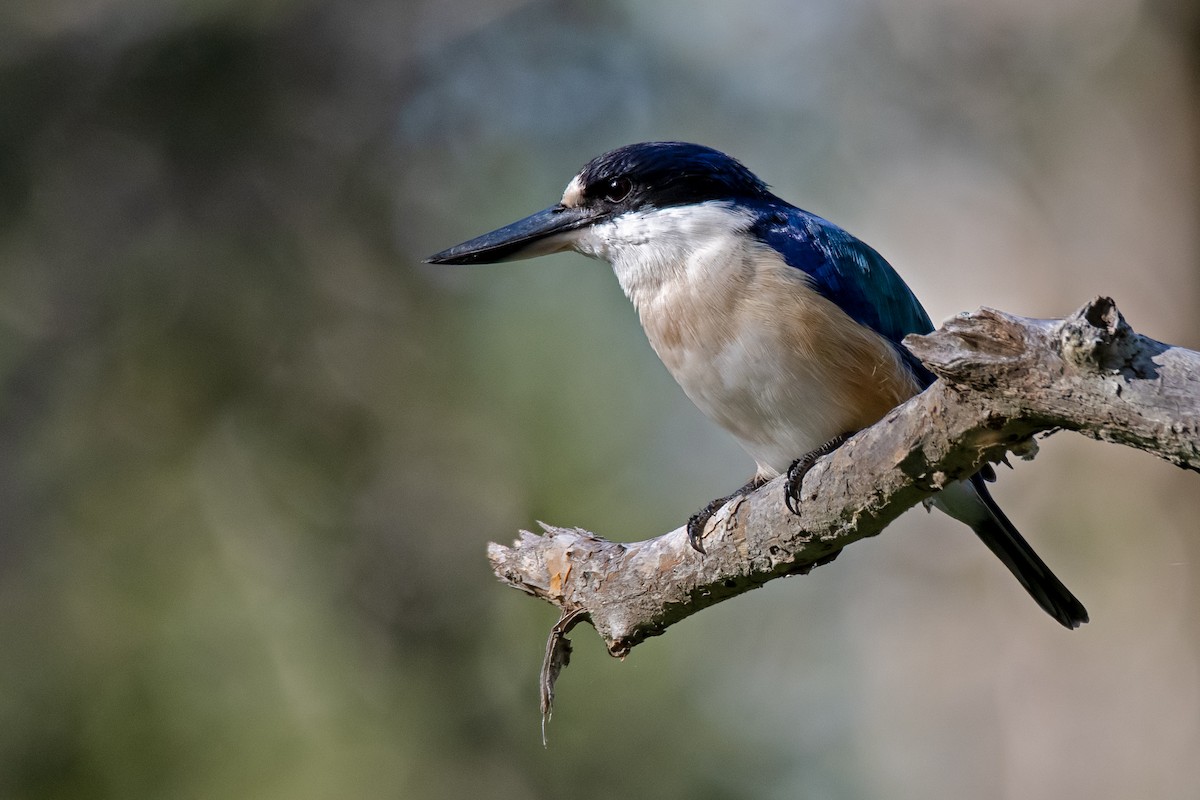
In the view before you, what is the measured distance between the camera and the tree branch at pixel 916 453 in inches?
73.8

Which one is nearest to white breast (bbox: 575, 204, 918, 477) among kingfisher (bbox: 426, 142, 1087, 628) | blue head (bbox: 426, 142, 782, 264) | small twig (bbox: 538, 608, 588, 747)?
kingfisher (bbox: 426, 142, 1087, 628)

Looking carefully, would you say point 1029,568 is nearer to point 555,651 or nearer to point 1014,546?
point 1014,546

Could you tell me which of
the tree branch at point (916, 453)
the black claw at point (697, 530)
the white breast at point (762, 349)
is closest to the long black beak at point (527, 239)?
the white breast at point (762, 349)

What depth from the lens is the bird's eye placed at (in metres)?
4.09

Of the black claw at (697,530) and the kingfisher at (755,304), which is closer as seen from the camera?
the black claw at (697,530)

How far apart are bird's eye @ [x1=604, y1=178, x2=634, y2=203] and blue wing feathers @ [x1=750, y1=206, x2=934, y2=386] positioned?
0.49 metres

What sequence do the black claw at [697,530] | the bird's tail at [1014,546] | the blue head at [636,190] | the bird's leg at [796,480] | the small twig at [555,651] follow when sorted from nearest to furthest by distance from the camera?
the bird's leg at [796,480], the black claw at [697,530], the small twig at [555,651], the bird's tail at [1014,546], the blue head at [636,190]

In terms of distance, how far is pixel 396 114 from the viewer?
8227 mm

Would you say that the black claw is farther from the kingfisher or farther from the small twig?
the small twig

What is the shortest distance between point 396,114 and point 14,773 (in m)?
4.73

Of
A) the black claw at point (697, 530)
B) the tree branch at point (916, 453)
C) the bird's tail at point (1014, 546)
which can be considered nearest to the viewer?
the tree branch at point (916, 453)

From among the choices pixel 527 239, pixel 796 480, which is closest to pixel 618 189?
pixel 527 239

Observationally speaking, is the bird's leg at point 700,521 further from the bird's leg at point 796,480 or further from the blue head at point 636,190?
the blue head at point 636,190

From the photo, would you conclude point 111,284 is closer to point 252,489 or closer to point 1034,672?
point 252,489
